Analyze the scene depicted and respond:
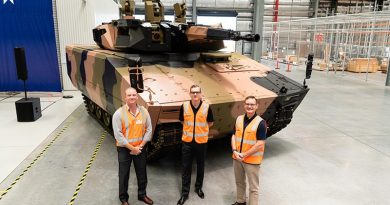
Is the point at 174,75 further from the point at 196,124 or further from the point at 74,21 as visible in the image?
the point at 74,21

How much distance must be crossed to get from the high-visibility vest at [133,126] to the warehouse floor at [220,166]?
3.33 feet

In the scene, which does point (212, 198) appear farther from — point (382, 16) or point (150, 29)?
point (382, 16)

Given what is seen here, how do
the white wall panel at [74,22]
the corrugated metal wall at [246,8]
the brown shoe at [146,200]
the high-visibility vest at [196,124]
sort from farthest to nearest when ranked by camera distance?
the corrugated metal wall at [246,8] → the white wall panel at [74,22] → the brown shoe at [146,200] → the high-visibility vest at [196,124]

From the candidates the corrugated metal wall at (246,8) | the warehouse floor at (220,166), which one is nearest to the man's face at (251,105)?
the warehouse floor at (220,166)

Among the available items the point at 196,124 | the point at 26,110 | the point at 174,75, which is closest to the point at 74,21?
the point at 26,110

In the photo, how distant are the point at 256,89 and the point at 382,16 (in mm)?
12789

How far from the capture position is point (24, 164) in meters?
5.82

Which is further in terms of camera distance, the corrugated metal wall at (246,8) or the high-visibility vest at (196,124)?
the corrugated metal wall at (246,8)

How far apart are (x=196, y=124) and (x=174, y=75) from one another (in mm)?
1480

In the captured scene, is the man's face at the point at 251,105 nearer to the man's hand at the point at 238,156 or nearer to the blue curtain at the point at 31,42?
the man's hand at the point at 238,156

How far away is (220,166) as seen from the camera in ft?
19.1

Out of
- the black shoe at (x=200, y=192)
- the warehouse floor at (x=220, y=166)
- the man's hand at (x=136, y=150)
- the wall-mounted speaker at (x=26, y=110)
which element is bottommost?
the warehouse floor at (x=220, y=166)

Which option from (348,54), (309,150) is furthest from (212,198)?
(348,54)

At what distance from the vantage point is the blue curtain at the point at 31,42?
11477 millimetres
